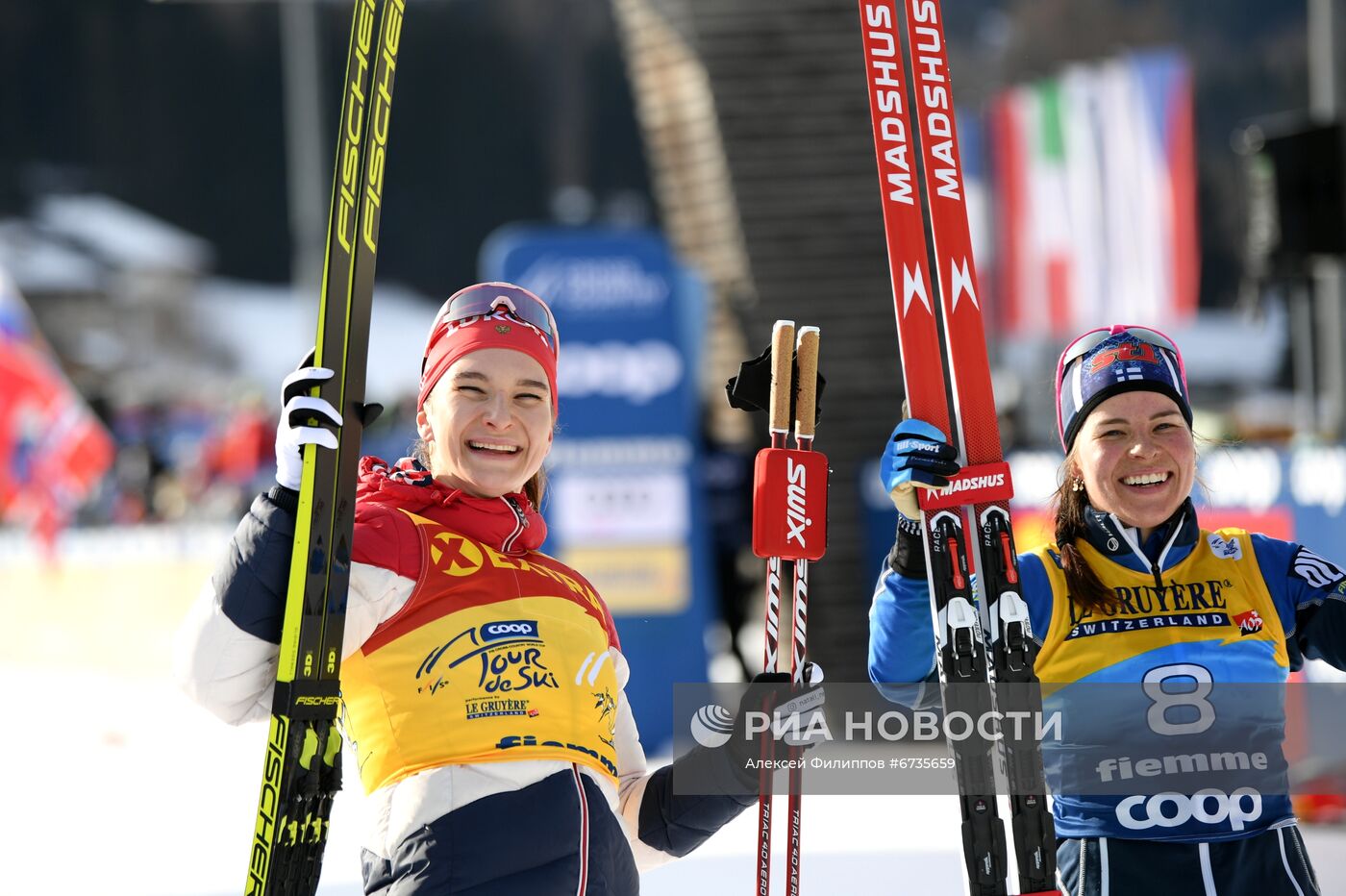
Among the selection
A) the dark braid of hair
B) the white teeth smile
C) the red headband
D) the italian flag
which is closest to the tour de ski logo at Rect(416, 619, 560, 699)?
the white teeth smile

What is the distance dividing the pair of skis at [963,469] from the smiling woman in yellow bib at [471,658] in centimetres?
40

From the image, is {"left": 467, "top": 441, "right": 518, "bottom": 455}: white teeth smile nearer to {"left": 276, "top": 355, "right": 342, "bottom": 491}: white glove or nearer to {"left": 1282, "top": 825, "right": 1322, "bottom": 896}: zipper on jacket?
{"left": 276, "top": 355, "right": 342, "bottom": 491}: white glove

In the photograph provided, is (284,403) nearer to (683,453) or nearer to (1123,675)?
(1123,675)

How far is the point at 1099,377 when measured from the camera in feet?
9.09

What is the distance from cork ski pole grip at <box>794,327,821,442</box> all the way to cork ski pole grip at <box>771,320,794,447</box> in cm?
2

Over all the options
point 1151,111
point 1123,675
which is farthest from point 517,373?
point 1151,111

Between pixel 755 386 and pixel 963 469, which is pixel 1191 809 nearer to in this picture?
pixel 963 469

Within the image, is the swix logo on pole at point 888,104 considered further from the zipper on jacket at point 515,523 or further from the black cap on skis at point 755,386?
the zipper on jacket at point 515,523

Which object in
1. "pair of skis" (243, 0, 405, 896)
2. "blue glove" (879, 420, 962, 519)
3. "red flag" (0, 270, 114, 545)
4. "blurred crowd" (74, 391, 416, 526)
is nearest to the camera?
"pair of skis" (243, 0, 405, 896)

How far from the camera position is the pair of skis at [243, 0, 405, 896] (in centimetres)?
225

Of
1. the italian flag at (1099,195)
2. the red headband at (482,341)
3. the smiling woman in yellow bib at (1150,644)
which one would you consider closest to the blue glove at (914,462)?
the smiling woman in yellow bib at (1150,644)

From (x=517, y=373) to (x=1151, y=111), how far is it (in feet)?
41.0

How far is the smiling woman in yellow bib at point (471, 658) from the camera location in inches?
89.5

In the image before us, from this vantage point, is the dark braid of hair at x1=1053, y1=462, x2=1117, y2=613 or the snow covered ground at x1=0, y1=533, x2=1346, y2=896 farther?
the snow covered ground at x1=0, y1=533, x2=1346, y2=896
